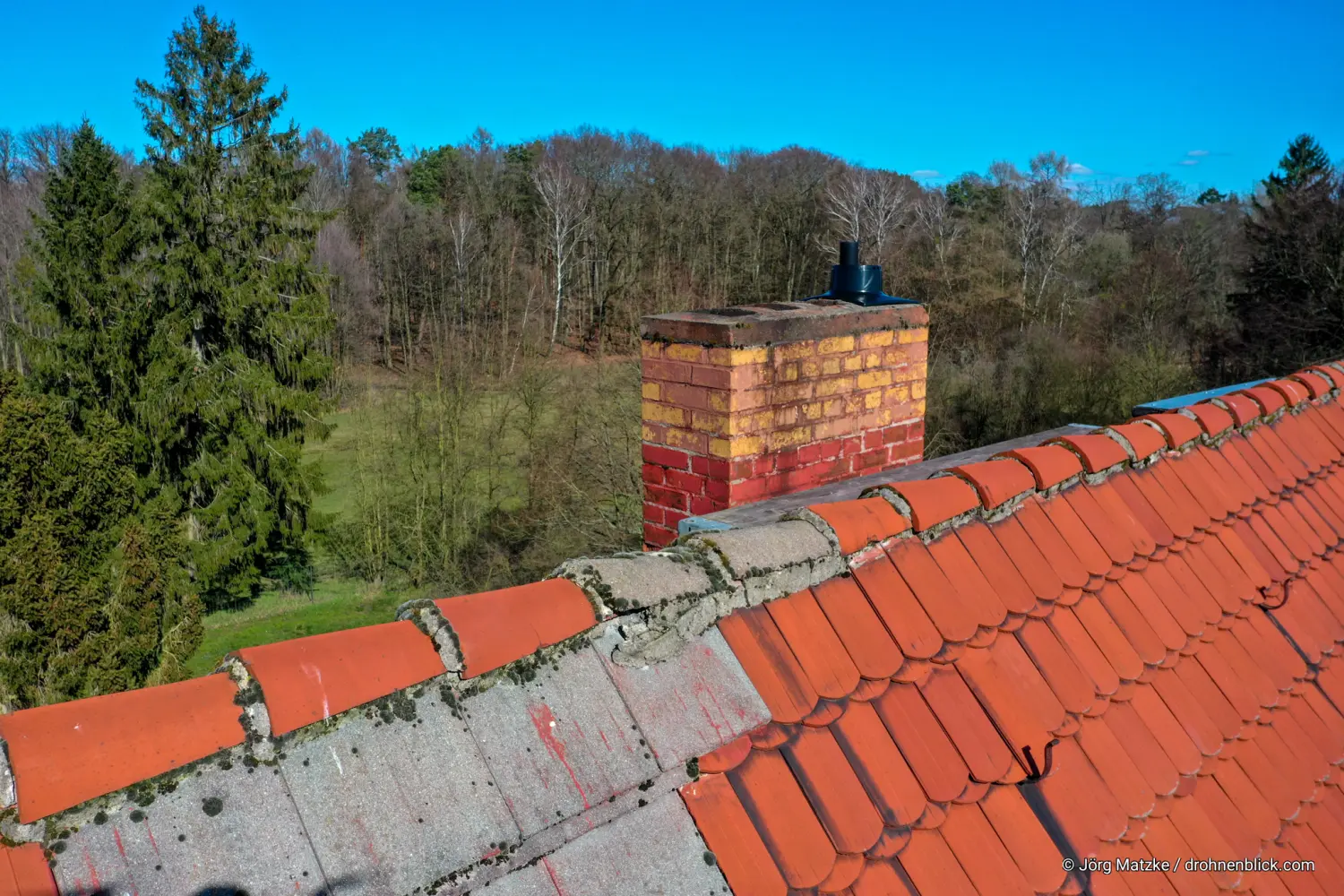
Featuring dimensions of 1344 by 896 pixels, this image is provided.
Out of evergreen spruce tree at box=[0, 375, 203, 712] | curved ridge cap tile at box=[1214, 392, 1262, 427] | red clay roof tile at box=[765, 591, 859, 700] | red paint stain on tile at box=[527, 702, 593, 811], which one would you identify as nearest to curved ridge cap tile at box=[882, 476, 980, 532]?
red clay roof tile at box=[765, 591, 859, 700]

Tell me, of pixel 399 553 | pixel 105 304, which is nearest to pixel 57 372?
pixel 105 304

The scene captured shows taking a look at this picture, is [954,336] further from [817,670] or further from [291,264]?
[817,670]

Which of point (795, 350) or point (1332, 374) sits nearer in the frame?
point (795, 350)

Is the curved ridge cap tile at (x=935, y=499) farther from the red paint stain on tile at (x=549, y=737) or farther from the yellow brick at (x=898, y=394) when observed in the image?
the yellow brick at (x=898, y=394)

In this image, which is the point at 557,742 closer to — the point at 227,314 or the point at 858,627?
the point at 858,627

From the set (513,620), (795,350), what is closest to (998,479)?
(795,350)

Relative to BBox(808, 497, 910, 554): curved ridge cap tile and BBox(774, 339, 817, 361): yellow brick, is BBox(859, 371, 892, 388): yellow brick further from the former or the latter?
BBox(808, 497, 910, 554): curved ridge cap tile

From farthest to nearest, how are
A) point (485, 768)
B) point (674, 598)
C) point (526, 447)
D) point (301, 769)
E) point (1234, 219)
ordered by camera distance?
point (1234, 219)
point (526, 447)
point (674, 598)
point (485, 768)
point (301, 769)
